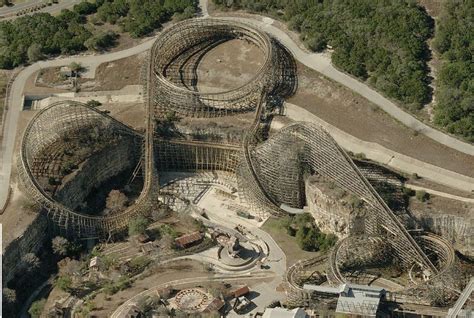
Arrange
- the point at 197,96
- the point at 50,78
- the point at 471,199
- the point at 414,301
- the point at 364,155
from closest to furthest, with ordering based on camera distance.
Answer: the point at 414,301 < the point at 471,199 < the point at 364,155 < the point at 197,96 < the point at 50,78

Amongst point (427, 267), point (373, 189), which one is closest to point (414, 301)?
point (427, 267)

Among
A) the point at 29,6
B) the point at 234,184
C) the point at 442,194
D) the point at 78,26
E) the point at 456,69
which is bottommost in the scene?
the point at 234,184

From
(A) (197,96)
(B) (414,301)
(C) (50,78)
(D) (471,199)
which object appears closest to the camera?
(B) (414,301)

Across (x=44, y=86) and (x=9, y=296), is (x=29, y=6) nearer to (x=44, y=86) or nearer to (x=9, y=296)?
(x=44, y=86)

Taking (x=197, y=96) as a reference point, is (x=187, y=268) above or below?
below

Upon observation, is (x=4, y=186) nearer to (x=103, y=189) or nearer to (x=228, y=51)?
(x=103, y=189)

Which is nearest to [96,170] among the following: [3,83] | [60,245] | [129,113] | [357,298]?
[129,113]

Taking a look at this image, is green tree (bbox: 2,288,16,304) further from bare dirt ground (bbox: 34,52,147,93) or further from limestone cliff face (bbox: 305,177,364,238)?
bare dirt ground (bbox: 34,52,147,93)

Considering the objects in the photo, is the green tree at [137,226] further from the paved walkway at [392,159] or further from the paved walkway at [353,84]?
the paved walkway at [353,84]
